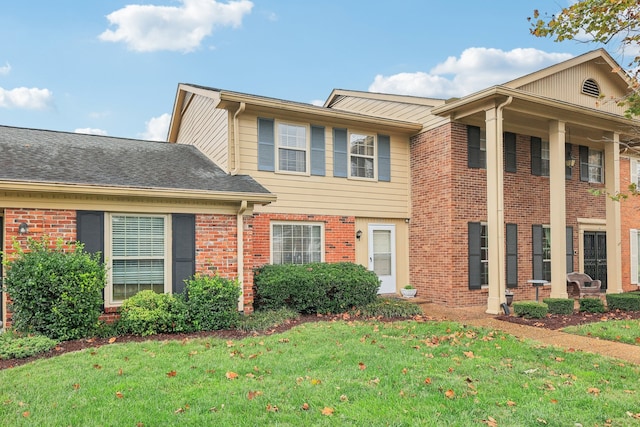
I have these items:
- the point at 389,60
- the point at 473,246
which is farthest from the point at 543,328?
the point at 389,60

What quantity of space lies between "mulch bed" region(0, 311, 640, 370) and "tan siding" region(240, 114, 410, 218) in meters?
3.18

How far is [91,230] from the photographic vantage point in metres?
7.92

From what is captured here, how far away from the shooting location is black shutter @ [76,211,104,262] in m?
7.84

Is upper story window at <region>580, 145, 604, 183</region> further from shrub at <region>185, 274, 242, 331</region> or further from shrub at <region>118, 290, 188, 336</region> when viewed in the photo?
shrub at <region>118, 290, 188, 336</region>

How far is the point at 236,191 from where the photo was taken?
8977 millimetres

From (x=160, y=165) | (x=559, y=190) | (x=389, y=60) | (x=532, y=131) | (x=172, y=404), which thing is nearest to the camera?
(x=172, y=404)

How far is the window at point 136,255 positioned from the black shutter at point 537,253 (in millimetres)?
9816

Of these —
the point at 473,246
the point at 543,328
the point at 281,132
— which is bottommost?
the point at 543,328

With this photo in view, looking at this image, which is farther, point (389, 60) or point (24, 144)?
point (389, 60)

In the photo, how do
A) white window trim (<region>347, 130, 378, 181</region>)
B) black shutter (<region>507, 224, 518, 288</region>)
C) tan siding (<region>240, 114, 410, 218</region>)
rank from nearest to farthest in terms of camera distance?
tan siding (<region>240, 114, 410, 218</region>) → white window trim (<region>347, 130, 378, 181</region>) → black shutter (<region>507, 224, 518, 288</region>)

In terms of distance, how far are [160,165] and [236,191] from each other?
85.2 inches

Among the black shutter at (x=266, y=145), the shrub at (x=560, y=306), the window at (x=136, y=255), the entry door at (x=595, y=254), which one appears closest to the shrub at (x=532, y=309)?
the shrub at (x=560, y=306)

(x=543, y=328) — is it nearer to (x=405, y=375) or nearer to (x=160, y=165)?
(x=405, y=375)

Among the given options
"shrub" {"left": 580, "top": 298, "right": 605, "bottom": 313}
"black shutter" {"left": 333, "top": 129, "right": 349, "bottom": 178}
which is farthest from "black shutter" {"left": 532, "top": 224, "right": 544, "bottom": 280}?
"black shutter" {"left": 333, "top": 129, "right": 349, "bottom": 178}
